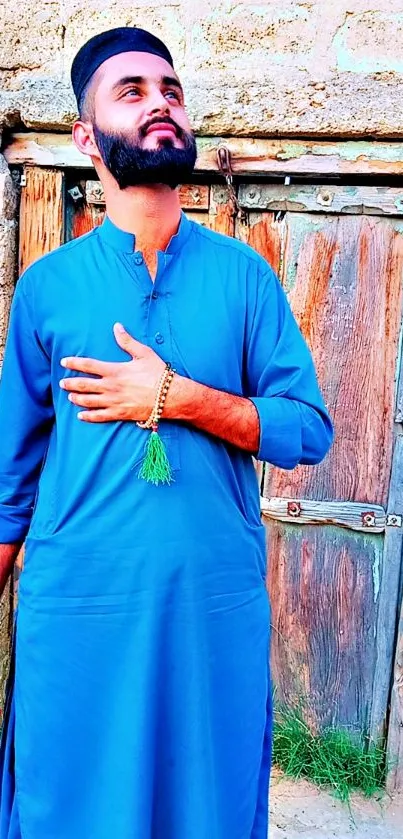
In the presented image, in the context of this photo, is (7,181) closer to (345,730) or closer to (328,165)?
(328,165)

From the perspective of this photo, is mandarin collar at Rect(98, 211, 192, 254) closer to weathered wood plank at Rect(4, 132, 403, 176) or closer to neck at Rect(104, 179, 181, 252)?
neck at Rect(104, 179, 181, 252)

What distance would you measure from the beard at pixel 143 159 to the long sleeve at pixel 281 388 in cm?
30

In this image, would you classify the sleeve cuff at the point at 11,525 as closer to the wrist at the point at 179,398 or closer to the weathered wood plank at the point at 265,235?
the wrist at the point at 179,398

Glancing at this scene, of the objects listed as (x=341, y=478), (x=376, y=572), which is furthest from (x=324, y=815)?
(x=341, y=478)

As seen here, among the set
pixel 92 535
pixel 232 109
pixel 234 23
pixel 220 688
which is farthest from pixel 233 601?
pixel 234 23

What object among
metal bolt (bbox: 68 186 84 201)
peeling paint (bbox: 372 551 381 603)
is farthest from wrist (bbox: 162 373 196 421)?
peeling paint (bbox: 372 551 381 603)

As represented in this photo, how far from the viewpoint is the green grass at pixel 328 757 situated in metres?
2.90

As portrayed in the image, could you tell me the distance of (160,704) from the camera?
1608 millimetres

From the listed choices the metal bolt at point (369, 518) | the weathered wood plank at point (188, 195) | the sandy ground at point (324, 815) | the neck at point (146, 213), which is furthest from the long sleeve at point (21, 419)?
the sandy ground at point (324, 815)

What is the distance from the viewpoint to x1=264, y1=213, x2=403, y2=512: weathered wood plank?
2.74 metres

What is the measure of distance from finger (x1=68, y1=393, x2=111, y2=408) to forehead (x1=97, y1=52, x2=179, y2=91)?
0.66m

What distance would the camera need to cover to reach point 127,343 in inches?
59.5

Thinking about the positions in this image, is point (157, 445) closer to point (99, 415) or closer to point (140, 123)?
point (99, 415)

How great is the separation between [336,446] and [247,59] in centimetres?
137
